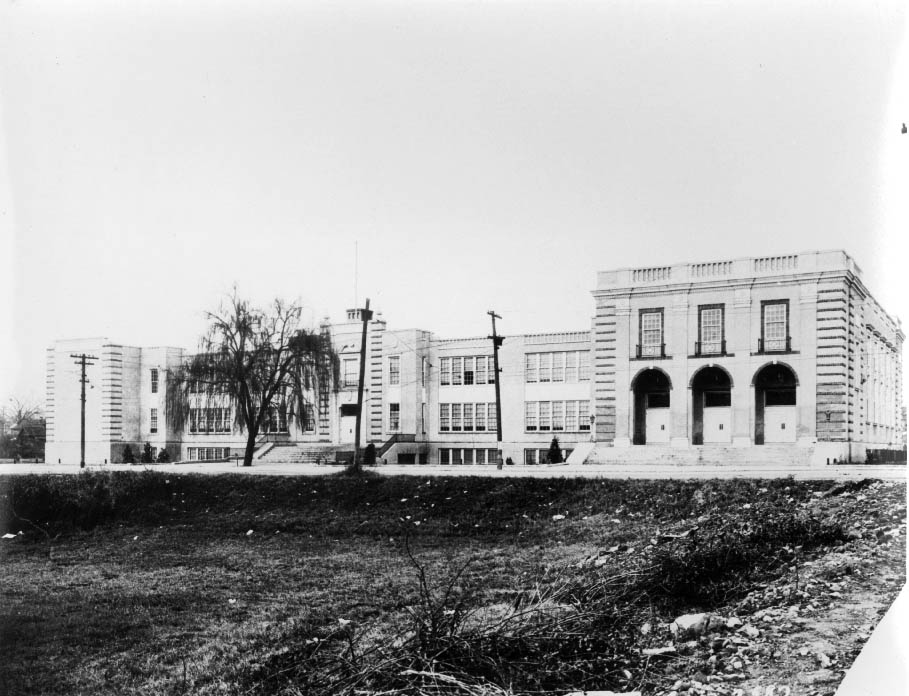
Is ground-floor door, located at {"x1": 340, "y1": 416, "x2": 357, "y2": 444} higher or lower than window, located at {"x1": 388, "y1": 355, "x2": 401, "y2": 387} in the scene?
lower

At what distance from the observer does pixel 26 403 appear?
7.93 metres

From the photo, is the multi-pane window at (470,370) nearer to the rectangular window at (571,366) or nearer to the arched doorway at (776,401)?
the rectangular window at (571,366)

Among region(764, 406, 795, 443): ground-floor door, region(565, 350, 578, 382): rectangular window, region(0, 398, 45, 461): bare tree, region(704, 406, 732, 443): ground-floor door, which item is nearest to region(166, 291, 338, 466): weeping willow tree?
region(0, 398, 45, 461): bare tree

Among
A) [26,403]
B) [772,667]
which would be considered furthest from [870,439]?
[26,403]

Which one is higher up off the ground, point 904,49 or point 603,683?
point 904,49

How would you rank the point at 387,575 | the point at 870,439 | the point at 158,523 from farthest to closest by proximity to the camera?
the point at 158,523, the point at 870,439, the point at 387,575

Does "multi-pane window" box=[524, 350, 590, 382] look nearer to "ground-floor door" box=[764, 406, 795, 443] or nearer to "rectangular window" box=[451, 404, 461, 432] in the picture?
"rectangular window" box=[451, 404, 461, 432]

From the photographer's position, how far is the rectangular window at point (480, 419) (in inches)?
1513

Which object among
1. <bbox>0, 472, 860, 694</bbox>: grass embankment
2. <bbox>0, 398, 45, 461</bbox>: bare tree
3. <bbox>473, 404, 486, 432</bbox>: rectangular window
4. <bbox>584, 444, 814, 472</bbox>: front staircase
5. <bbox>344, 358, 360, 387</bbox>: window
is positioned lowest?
<bbox>0, 472, 860, 694</bbox>: grass embankment

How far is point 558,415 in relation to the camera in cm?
3659

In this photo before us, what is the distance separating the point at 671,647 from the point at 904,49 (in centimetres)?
790

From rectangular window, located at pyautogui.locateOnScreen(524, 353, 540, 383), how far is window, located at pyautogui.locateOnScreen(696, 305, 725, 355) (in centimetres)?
1496

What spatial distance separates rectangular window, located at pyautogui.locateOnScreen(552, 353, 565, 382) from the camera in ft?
119

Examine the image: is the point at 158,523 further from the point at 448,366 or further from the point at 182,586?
the point at 448,366
